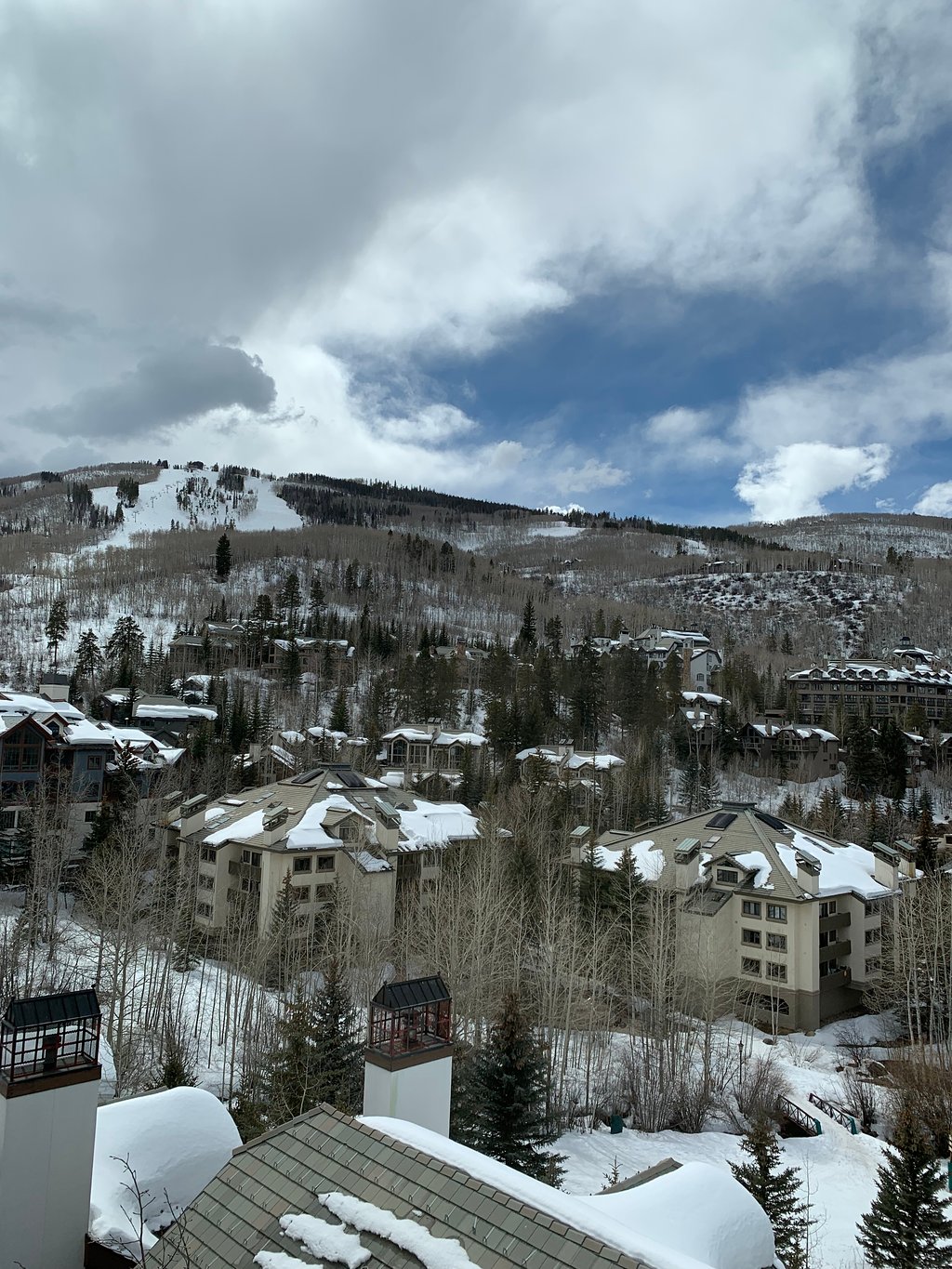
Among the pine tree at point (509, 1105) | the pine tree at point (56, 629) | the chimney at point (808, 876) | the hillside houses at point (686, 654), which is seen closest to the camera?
the pine tree at point (509, 1105)

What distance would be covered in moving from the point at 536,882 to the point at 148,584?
140m

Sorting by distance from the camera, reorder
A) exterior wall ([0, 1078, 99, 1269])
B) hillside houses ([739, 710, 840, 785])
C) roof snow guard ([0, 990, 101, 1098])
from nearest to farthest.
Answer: exterior wall ([0, 1078, 99, 1269])
roof snow guard ([0, 990, 101, 1098])
hillside houses ([739, 710, 840, 785])

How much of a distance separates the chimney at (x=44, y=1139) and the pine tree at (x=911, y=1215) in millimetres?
14967

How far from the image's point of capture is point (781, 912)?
39.6 metres

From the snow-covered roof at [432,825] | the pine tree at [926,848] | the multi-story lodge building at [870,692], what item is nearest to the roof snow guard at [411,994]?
the snow-covered roof at [432,825]

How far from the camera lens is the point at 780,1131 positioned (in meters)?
27.0

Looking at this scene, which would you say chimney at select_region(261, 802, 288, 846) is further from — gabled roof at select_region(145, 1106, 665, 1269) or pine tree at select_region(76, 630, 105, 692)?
pine tree at select_region(76, 630, 105, 692)

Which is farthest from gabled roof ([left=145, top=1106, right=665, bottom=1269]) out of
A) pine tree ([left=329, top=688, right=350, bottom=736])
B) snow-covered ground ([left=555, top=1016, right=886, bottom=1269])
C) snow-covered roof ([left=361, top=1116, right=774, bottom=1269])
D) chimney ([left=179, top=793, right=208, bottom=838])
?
pine tree ([left=329, top=688, right=350, bottom=736])

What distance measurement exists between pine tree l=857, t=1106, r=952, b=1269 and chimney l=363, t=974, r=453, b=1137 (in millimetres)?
10574

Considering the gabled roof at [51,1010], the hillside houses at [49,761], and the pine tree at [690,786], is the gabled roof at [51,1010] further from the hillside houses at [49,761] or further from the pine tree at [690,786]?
the pine tree at [690,786]

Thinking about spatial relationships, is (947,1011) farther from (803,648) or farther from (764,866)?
(803,648)

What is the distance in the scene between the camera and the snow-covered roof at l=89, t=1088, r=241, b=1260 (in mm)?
9695

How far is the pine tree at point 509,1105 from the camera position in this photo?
17688mm

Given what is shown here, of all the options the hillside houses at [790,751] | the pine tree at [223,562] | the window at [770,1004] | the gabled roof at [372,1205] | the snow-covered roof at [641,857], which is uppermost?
the pine tree at [223,562]
